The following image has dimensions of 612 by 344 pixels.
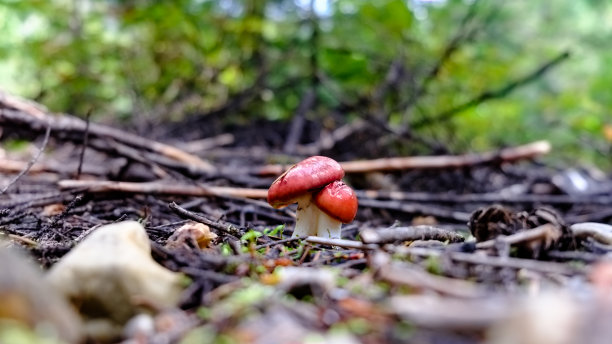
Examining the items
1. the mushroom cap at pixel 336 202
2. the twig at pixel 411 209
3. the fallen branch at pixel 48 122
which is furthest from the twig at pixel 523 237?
the fallen branch at pixel 48 122

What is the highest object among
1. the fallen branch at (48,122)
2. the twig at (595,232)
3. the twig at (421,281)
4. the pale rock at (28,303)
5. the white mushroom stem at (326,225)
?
the fallen branch at (48,122)

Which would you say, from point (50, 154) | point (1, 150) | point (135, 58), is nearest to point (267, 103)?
point (135, 58)

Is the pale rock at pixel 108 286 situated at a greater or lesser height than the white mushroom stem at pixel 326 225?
lesser

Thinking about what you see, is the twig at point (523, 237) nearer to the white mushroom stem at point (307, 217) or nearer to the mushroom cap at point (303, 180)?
the mushroom cap at point (303, 180)

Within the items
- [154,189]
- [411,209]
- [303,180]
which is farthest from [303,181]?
[411,209]

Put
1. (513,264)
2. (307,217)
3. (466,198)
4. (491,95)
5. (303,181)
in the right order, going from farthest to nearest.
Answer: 1. (491,95)
2. (466,198)
3. (307,217)
4. (303,181)
5. (513,264)

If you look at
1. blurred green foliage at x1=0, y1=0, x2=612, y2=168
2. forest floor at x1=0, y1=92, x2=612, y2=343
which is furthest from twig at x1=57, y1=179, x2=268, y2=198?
blurred green foliage at x1=0, y1=0, x2=612, y2=168

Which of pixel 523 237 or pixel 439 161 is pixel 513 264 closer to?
pixel 523 237

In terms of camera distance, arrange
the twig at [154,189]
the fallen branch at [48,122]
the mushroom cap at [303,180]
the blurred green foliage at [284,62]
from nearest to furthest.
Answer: the mushroom cap at [303,180] → the twig at [154,189] → the fallen branch at [48,122] → the blurred green foliage at [284,62]
